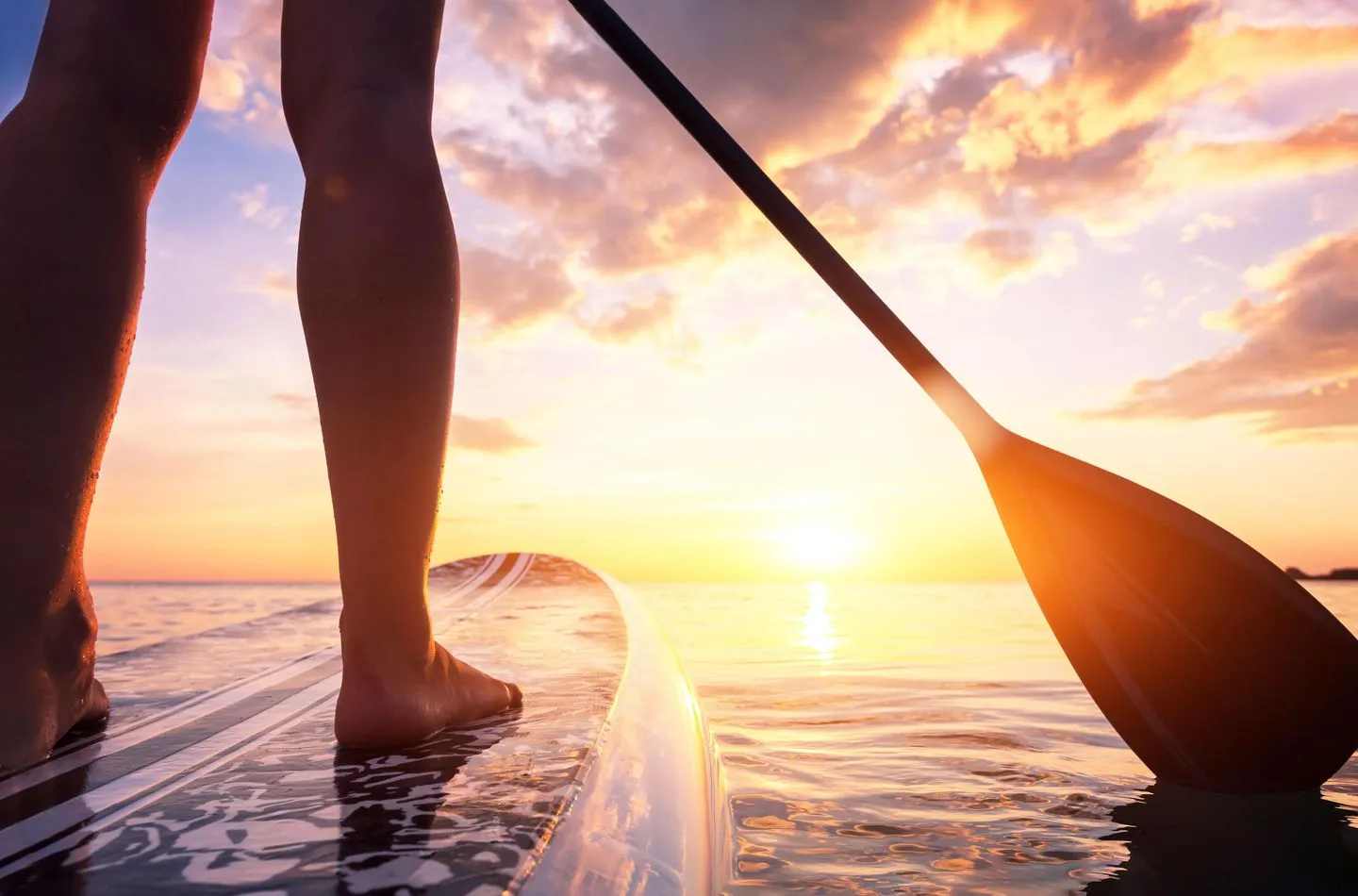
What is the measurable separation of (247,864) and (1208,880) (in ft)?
3.53

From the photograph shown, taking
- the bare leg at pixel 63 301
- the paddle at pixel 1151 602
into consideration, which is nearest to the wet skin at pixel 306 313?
the bare leg at pixel 63 301

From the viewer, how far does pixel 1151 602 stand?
1747mm

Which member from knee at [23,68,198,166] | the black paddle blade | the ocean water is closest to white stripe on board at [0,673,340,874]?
the ocean water

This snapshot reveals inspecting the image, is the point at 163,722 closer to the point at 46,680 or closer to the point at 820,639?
the point at 46,680

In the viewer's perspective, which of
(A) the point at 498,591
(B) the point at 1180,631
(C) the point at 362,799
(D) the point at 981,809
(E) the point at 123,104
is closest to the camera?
(C) the point at 362,799

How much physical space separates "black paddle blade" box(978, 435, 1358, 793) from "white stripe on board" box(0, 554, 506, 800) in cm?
153

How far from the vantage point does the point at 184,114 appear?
54.4 inches

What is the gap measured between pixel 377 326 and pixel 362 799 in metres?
0.58

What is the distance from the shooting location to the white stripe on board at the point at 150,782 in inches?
31.4

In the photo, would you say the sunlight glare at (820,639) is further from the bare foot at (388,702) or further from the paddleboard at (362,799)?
the bare foot at (388,702)

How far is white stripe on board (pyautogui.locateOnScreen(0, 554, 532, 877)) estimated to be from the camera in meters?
0.80

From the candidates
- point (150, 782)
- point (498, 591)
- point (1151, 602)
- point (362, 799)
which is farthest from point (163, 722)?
point (498, 591)

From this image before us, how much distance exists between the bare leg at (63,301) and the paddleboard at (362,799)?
0.50ft

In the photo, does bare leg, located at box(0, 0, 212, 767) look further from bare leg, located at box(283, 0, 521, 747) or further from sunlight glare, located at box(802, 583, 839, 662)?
sunlight glare, located at box(802, 583, 839, 662)
